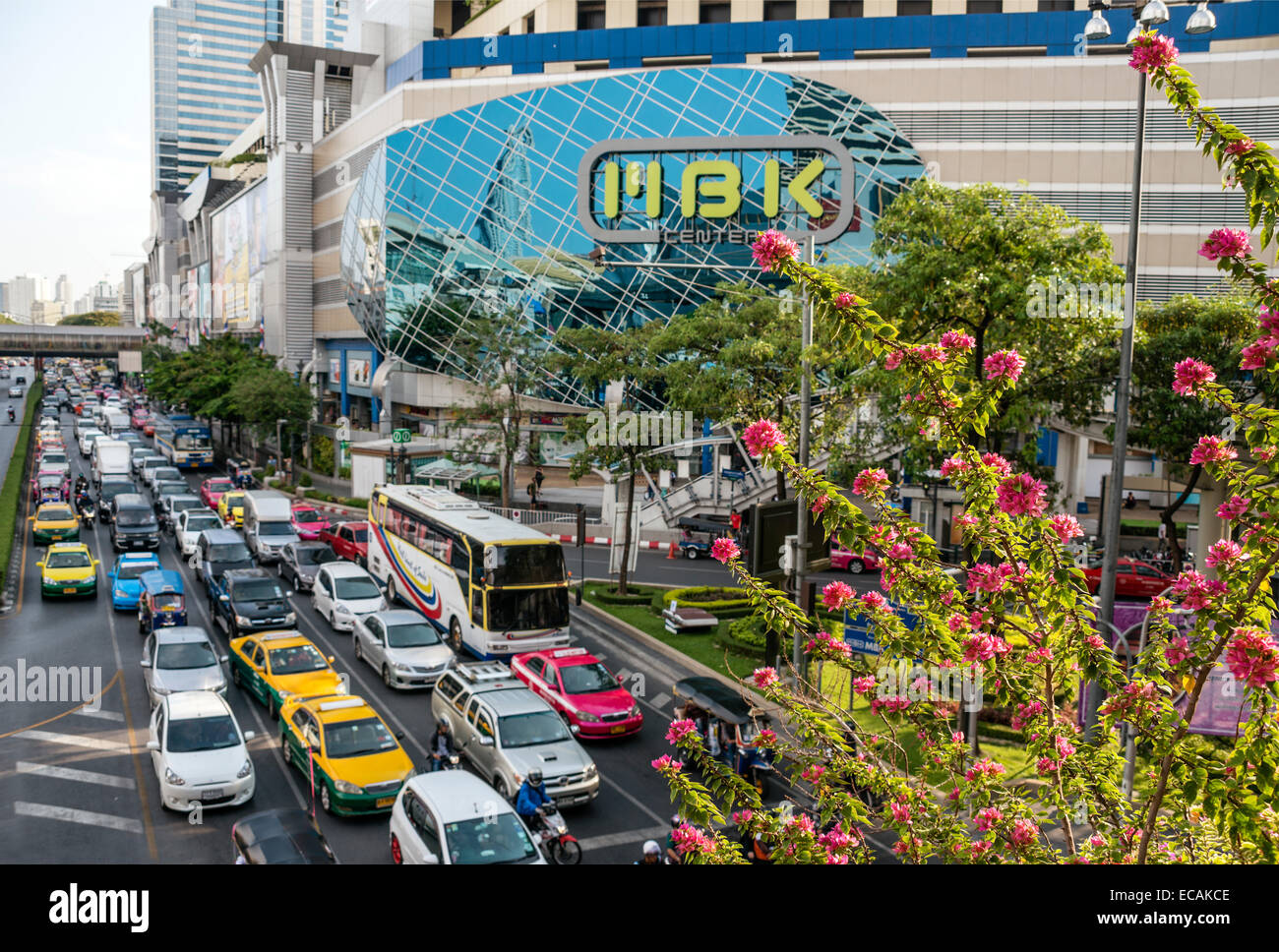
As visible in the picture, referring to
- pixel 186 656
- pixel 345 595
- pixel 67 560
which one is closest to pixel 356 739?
pixel 186 656

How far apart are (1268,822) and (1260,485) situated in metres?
1.54

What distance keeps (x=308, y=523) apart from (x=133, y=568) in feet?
31.6

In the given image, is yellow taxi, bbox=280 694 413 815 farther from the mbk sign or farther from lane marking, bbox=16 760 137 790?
the mbk sign

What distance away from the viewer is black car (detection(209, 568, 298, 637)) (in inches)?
963

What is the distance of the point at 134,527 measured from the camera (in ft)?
116

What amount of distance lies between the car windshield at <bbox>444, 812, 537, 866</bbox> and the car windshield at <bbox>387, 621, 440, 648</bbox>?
10.0 m

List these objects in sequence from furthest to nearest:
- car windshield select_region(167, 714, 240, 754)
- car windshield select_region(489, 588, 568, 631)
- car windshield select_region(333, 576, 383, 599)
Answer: car windshield select_region(333, 576, 383, 599), car windshield select_region(489, 588, 568, 631), car windshield select_region(167, 714, 240, 754)

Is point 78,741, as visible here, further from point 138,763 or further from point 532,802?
point 532,802

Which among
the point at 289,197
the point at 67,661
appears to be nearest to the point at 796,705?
the point at 67,661

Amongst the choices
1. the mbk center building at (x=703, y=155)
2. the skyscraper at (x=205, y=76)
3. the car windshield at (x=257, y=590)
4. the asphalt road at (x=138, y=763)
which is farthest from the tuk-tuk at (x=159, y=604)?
the skyscraper at (x=205, y=76)

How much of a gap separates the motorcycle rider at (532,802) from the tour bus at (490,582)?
8.43 metres

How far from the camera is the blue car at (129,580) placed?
27.4 meters

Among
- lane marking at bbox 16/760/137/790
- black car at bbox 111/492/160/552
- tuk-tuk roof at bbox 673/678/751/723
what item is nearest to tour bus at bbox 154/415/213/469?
black car at bbox 111/492/160/552

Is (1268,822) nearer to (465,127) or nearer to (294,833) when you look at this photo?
(294,833)
